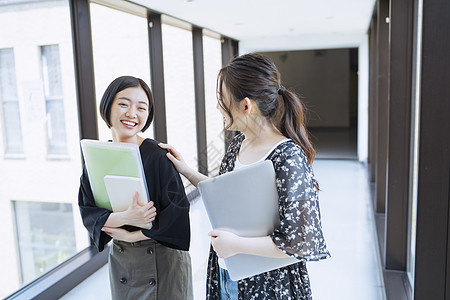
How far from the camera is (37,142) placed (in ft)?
10.4

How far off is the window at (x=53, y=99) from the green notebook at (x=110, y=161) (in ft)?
6.94

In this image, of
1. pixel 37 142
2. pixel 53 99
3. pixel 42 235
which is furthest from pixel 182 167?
pixel 42 235

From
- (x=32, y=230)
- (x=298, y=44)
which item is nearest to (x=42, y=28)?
(x=32, y=230)

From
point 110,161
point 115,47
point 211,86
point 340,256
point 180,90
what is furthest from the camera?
point 211,86

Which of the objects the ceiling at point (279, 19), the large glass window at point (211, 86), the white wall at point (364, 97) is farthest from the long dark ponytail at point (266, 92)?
the white wall at point (364, 97)

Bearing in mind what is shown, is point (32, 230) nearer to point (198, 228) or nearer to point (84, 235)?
point (84, 235)

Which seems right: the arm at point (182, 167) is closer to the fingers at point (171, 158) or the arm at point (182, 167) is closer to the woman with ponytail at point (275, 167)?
the fingers at point (171, 158)

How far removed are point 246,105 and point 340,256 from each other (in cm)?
269

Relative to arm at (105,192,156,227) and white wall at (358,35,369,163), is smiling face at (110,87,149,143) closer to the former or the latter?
arm at (105,192,156,227)

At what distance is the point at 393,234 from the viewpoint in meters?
2.84

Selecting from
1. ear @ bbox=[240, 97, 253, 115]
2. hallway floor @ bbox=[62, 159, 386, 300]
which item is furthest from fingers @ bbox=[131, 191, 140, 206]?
hallway floor @ bbox=[62, 159, 386, 300]

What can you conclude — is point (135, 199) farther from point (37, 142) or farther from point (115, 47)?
point (115, 47)

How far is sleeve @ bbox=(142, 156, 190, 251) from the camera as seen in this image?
1.38 m

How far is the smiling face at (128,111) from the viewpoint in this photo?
1.43 metres
